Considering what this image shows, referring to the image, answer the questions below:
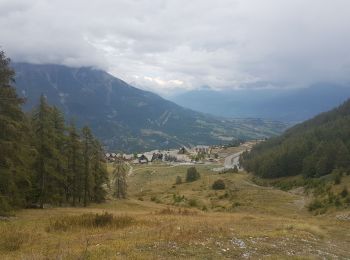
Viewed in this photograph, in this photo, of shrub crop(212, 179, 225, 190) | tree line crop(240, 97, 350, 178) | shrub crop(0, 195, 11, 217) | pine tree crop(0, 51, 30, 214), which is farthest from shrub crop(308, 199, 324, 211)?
shrub crop(212, 179, 225, 190)

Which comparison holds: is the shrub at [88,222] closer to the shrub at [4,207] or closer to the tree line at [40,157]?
the shrub at [4,207]

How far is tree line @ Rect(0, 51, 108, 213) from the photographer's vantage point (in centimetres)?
3077

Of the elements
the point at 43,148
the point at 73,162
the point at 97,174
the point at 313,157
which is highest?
the point at 43,148

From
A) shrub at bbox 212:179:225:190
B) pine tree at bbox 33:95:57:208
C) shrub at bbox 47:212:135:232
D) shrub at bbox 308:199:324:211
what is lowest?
shrub at bbox 212:179:225:190

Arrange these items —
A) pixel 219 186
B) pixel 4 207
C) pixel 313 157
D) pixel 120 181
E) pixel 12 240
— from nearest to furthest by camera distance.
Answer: pixel 12 240, pixel 4 207, pixel 120 181, pixel 219 186, pixel 313 157

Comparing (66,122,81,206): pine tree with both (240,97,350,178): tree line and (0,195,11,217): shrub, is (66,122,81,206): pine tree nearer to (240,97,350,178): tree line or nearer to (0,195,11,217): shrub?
(0,195,11,217): shrub

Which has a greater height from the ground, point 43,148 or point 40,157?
point 43,148

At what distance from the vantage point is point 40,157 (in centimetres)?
4344

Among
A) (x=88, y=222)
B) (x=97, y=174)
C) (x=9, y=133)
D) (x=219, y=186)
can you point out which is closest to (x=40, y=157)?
(x=9, y=133)

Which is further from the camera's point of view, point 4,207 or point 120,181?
point 120,181

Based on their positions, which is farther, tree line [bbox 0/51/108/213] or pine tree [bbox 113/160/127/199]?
pine tree [bbox 113/160/127/199]

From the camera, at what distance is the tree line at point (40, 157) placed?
30.8 metres

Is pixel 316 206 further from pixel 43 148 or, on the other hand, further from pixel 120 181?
pixel 120 181

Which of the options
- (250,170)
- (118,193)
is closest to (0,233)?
(118,193)
